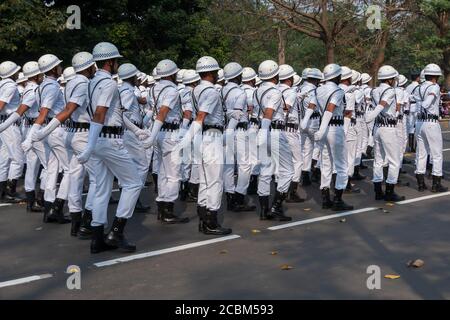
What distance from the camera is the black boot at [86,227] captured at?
8.07 m

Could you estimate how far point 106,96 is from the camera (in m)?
6.96

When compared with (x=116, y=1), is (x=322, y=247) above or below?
below

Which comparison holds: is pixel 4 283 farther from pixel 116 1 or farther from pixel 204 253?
pixel 116 1

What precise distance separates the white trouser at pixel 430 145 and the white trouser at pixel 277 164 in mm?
3286

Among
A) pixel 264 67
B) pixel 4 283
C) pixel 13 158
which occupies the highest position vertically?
pixel 264 67

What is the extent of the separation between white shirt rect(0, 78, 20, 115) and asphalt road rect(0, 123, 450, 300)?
1827mm

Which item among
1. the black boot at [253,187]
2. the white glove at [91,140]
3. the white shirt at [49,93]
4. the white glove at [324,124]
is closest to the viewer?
the white glove at [91,140]

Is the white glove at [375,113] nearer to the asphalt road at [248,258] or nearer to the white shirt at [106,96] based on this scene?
the asphalt road at [248,258]

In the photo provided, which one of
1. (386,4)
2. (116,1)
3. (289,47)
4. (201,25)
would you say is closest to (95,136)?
(116,1)

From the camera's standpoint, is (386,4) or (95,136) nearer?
(95,136)

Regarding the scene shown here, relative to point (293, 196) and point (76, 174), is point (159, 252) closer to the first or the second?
point (76, 174)

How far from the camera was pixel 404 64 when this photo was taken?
52188 mm

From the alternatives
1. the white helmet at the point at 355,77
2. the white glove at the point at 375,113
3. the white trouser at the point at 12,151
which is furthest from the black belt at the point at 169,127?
the white helmet at the point at 355,77

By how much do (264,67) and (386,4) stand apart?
18.3 m
